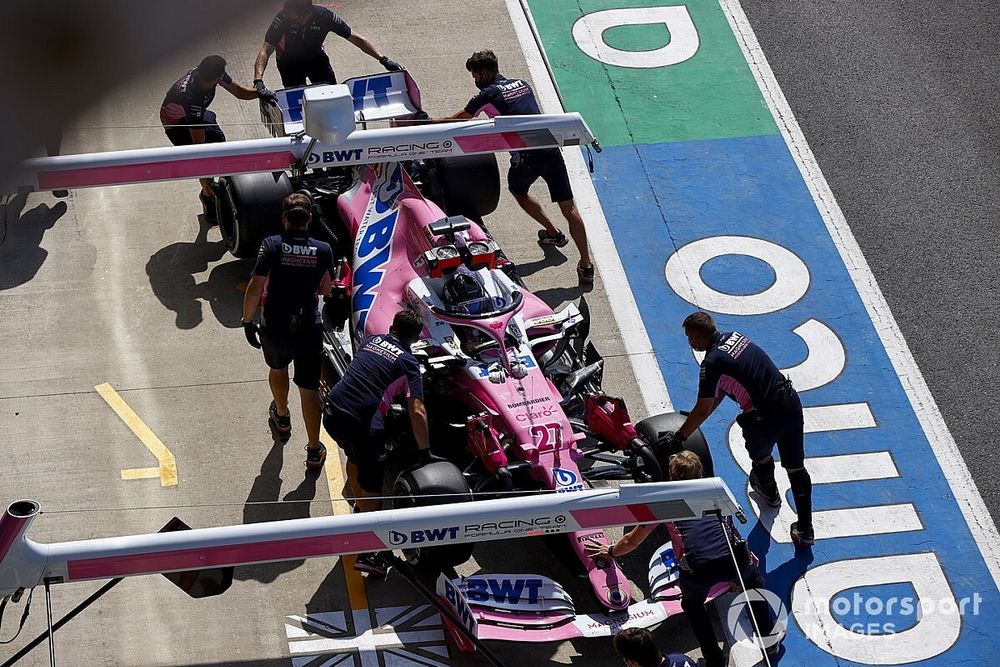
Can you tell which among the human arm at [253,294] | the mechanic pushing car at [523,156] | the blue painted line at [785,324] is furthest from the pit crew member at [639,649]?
the mechanic pushing car at [523,156]

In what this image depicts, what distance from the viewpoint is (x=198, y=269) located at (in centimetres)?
1125

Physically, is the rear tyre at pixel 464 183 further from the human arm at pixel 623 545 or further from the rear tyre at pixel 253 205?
the human arm at pixel 623 545

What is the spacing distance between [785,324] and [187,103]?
5.45 metres

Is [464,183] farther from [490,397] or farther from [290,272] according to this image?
[490,397]

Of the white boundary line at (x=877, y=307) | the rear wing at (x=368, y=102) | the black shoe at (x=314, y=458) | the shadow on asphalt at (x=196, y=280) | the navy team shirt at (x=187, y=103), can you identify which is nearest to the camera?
the black shoe at (x=314, y=458)

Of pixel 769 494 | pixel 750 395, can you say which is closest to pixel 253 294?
pixel 750 395

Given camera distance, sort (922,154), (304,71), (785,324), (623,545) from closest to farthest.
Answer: (623,545)
(785,324)
(304,71)
(922,154)

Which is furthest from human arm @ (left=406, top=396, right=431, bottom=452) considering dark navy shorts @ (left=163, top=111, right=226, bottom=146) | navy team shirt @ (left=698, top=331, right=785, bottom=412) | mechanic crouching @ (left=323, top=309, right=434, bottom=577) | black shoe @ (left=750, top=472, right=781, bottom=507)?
dark navy shorts @ (left=163, top=111, right=226, bottom=146)

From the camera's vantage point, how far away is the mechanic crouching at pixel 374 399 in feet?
28.1

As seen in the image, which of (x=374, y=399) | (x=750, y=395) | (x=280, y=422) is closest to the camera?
(x=374, y=399)

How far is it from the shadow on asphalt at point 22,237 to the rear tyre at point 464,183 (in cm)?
340

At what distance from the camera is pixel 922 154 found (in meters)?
13.0

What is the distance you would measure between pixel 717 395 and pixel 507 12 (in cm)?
703

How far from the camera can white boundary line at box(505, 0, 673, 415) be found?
34.4 ft
